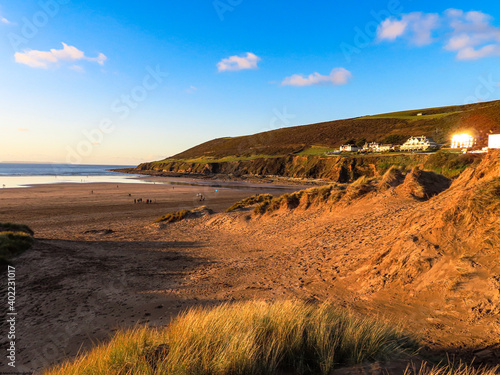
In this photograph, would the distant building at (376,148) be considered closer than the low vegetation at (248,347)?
No

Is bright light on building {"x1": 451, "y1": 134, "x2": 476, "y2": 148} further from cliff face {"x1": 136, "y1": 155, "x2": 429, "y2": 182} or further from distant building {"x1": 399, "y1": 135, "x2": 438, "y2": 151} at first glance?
cliff face {"x1": 136, "y1": 155, "x2": 429, "y2": 182}

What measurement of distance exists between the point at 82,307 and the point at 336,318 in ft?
22.6

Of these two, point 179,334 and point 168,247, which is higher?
point 179,334

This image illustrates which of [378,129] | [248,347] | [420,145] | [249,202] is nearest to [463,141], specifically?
[420,145]

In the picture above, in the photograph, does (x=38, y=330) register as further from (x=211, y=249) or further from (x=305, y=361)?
(x=211, y=249)

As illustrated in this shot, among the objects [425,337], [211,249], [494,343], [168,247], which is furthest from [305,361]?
[168,247]

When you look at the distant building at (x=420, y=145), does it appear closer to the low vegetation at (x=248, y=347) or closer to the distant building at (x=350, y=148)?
the distant building at (x=350, y=148)

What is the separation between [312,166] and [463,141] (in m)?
34.1

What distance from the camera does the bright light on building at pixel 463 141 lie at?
186ft

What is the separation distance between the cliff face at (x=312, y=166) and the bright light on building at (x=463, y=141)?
13217 mm

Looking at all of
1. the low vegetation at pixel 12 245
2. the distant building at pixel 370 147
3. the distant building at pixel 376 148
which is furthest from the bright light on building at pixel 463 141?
the low vegetation at pixel 12 245

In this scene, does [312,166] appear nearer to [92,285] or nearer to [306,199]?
[306,199]

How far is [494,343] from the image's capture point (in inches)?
182

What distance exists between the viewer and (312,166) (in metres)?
75.6
